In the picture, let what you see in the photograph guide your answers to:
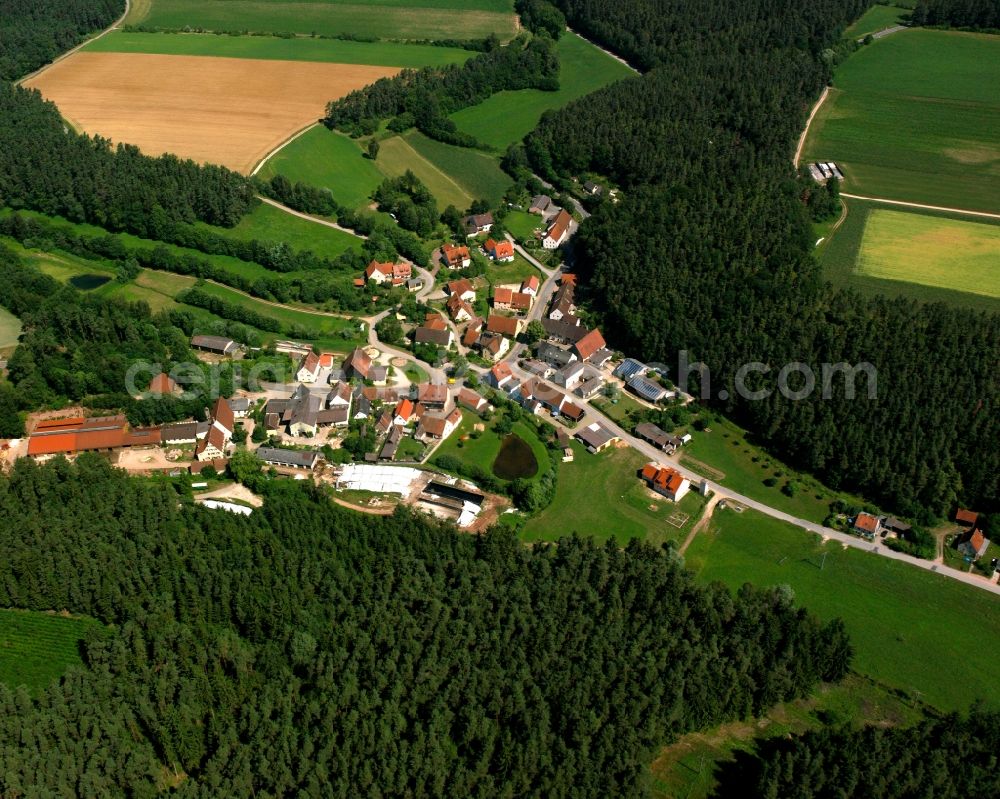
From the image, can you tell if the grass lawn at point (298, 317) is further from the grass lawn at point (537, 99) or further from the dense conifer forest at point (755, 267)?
the grass lawn at point (537, 99)

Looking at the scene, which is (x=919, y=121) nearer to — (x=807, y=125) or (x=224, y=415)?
(x=807, y=125)

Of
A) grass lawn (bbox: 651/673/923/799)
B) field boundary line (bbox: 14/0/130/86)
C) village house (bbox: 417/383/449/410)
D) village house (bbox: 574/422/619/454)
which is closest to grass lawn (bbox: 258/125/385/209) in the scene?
village house (bbox: 417/383/449/410)

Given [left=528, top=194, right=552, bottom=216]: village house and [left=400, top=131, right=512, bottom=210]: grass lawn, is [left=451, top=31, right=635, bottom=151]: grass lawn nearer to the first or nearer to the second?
[left=400, top=131, right=512, bottom=210]: grass lawn

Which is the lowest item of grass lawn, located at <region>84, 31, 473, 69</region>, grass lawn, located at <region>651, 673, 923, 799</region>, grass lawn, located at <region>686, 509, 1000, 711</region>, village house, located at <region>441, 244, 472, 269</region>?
grass lawn, located at <region>651, 673, 923, 799</region>

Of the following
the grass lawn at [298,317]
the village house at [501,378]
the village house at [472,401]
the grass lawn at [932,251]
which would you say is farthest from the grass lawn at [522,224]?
the grass lawn at [932,251]

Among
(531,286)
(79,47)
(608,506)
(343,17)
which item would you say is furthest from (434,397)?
(79,47)

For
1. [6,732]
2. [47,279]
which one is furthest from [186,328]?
[6,732]

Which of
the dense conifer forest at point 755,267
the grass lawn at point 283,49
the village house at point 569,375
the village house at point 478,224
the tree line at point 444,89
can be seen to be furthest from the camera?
the grass lawn at point 283,49
